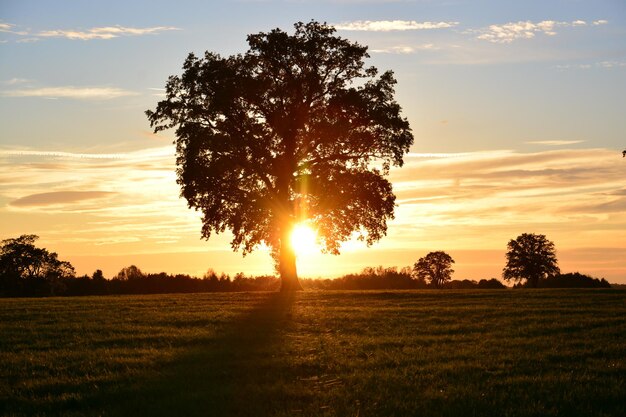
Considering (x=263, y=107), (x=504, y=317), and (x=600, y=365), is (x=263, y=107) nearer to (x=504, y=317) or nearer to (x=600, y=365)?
(x=504, y=317)

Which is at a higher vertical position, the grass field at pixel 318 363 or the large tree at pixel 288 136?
the large tree at pixel 288 136

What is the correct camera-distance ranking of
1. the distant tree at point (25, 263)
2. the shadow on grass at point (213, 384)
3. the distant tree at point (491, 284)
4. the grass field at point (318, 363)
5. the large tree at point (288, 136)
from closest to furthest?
the shadow on grass at point (213, 384)
the grass field at point (318, 363)
the large tree at point (288, 136)
the distant tree at point (491, 284)
the distant tree at point (25, 263)

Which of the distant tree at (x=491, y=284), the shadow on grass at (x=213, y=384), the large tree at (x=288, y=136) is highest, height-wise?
the large tree at (x=288, y=136)

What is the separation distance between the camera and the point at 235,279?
2699 inches

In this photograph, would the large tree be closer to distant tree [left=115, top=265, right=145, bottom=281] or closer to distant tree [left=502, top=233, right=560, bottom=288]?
distant tree [left=115, top=265, right=145, bottom=281]

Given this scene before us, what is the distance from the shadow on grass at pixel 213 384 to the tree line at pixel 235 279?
42193 millimetres

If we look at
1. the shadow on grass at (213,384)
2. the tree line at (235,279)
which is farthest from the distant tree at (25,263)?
the shadow on grass at (213,384)

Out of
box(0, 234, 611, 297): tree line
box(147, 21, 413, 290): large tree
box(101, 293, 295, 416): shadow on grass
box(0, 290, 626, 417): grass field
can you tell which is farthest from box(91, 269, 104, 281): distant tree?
box(101, 293, 295, 416): shadow on grass

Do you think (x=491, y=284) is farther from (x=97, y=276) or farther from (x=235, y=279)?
(x=97, y=276)

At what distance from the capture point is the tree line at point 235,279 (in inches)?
2598

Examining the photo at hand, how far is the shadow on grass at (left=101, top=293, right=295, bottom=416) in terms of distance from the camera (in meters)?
12.1

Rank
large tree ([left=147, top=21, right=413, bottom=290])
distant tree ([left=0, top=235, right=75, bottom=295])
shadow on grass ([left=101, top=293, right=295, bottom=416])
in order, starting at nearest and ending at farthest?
shadow on grass ([left=101, top=293, right=295, bottom=416]), large tree ([left=147, top=21, right=413, bottom=290]), distant tree ([left=0, top=235, right=75, bottom=295])

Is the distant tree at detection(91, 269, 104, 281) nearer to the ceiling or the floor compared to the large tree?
nearer to the floor

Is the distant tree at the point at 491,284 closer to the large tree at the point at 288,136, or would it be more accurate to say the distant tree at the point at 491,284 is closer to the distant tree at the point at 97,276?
the large tree at the point at 288,136
